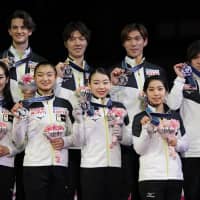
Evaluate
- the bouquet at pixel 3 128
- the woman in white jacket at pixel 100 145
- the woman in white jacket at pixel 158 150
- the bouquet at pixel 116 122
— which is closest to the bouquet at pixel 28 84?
the bouquet at pixel 3 128

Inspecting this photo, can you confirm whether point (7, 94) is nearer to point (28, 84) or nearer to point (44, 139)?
point (28, 84)

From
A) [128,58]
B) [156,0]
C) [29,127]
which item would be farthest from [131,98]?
[156,0]

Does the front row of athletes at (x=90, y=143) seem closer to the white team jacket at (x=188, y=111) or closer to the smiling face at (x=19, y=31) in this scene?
the white team jacket at (x=188, y=111)

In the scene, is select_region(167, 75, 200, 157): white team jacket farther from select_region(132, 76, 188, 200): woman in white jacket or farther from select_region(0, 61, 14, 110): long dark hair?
select_region(0, 61, 14, 110): long dark hair

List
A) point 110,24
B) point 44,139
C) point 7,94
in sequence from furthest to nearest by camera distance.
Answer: point 110,24, point 7,94, point 44,139

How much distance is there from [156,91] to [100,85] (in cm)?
44

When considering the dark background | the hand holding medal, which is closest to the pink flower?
the hand holding medal

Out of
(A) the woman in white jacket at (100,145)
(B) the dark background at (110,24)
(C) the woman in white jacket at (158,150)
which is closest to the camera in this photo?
(C) the woman in white jacket at (158,150)

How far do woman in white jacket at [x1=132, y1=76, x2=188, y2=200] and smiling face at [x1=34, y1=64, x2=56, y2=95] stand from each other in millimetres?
720

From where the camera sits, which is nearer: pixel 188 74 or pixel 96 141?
pixel 96 141

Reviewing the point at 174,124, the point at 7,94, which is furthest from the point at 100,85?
the point at 7,94

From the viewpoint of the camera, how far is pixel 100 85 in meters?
5.62

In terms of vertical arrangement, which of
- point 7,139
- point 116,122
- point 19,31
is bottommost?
point 7,139

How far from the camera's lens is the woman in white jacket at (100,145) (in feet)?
18.0
